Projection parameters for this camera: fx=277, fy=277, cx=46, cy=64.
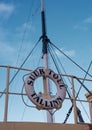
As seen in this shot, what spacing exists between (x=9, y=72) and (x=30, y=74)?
1.87 ft

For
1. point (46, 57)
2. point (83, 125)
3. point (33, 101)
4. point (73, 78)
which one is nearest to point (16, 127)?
point (33, 101)

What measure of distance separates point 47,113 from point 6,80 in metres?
1.72

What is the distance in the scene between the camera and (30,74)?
6.30 metres

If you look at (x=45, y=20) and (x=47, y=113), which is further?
(x=45, y=20)

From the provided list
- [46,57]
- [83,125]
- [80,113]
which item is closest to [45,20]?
[46,57]

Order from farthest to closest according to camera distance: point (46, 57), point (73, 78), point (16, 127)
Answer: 1. point (46, 57)
2. point (73, 78)
3. point (16, 127)

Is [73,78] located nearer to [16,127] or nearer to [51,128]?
[51,128]

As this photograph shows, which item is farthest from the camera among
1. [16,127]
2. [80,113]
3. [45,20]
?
[45,20]

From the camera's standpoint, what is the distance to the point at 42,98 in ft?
20.0

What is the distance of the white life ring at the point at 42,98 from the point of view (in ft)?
19.7

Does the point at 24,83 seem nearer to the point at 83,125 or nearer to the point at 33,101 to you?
the point at 33,101

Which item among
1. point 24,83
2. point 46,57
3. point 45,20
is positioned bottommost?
point 24,83

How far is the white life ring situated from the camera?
237 inches

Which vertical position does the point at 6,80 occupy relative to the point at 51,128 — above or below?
above
